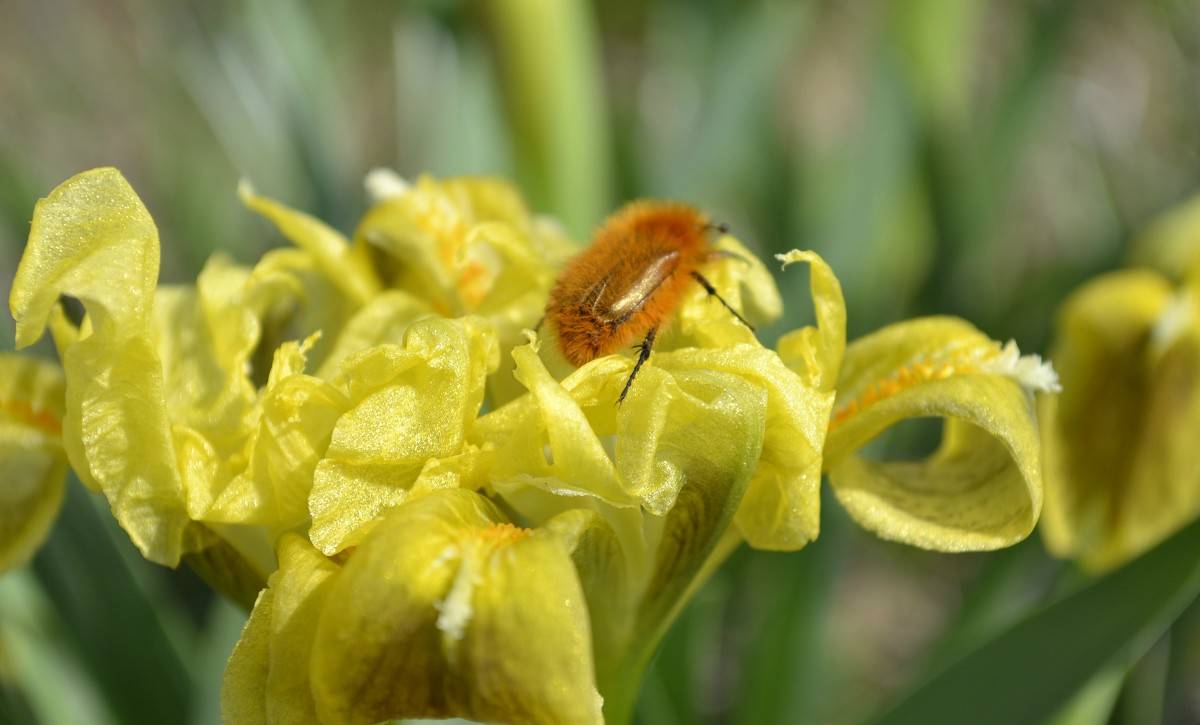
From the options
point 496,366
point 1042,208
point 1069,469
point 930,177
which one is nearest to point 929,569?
point 930,177

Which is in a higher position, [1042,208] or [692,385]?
[692,385]

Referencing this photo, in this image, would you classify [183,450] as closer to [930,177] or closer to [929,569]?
[930,177]

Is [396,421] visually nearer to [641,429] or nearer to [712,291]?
[641,429]

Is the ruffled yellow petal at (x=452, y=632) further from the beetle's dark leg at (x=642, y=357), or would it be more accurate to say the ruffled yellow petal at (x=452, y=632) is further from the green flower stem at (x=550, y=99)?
the green flower stem at (x=550, y=99)

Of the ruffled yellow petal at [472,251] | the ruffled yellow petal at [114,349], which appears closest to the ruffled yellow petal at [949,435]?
the ruffled yellow petal at [472,251]

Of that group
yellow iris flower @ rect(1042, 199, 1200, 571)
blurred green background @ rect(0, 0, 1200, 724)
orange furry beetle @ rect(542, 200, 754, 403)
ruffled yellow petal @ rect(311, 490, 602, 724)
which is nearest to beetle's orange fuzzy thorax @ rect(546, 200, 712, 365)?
orange furry beetle @ rect(542, 200, 754, 403)

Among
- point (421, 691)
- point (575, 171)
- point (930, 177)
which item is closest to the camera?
point (421, 691)
